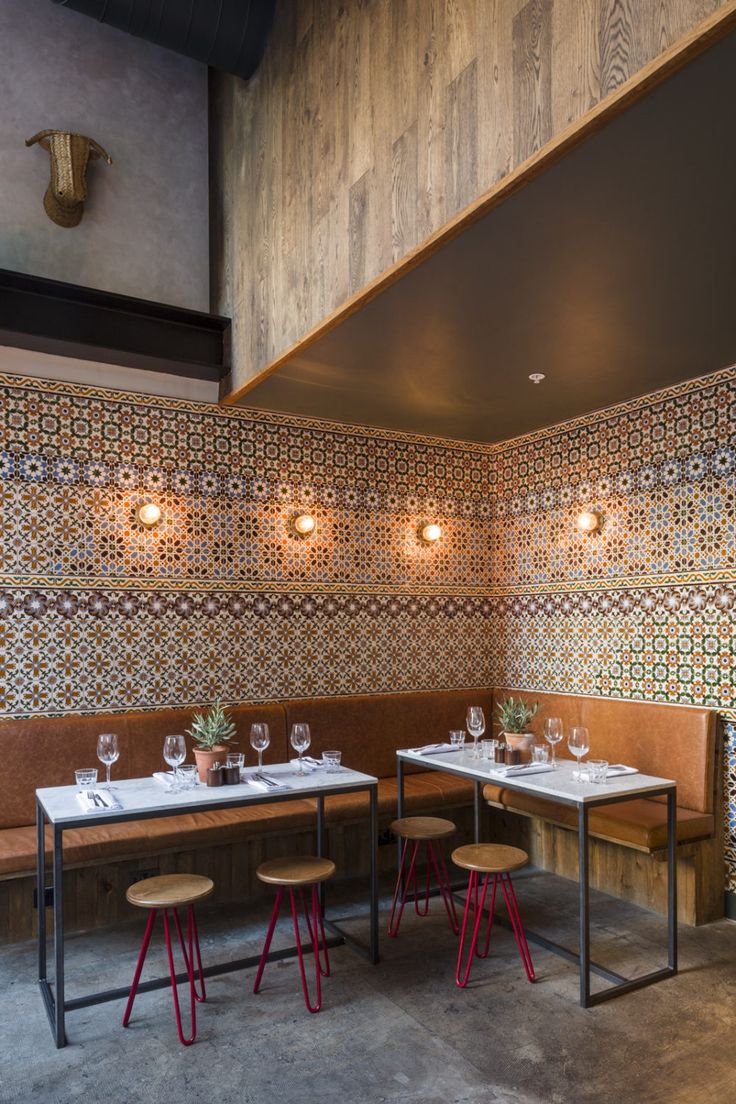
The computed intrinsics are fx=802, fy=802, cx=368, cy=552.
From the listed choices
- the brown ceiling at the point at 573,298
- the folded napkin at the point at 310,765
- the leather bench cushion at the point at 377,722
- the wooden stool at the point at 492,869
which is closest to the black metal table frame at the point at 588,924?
the wooden stool at the point at 492,869

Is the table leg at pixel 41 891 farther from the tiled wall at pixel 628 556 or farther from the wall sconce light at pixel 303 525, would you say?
the tiled wall at pixel 628 556

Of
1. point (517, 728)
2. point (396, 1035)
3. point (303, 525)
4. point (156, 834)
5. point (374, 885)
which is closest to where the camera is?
point (396, 1035)

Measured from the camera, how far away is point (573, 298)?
3.36 m

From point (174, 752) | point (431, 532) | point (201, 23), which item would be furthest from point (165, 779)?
point (201, 23)

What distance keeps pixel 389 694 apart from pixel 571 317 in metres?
2.92

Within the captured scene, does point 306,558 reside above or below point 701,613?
above

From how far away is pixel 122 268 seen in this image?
4.81 meters

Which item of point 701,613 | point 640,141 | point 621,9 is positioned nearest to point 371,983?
point 701,613

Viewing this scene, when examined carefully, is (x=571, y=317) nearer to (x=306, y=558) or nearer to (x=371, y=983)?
(x=306, y=558)

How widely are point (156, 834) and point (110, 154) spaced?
3.87 metres

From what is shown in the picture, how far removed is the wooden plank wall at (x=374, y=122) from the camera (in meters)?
2.22

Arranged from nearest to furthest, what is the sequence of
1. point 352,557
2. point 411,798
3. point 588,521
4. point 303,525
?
point 411,798, point 588,521, point 303,525, point 352,557

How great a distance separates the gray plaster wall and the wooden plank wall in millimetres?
198

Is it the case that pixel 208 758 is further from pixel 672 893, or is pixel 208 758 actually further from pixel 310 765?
pixel 672 893
